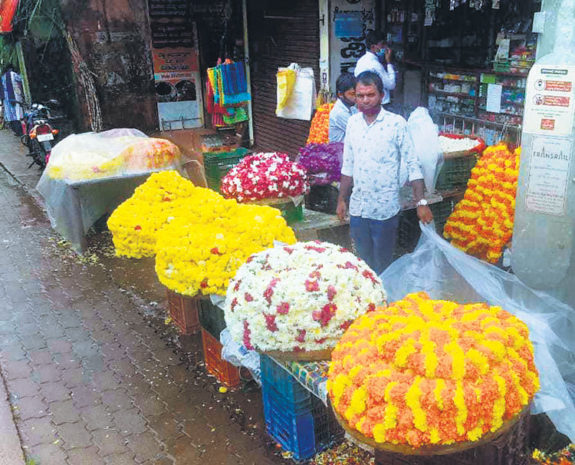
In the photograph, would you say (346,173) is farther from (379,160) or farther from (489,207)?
A: (489,207)

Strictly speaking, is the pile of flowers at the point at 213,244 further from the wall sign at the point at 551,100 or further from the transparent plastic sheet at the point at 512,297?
the wall sign at the point at 551,100

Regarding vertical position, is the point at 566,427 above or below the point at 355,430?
below

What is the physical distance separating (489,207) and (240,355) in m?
3.03

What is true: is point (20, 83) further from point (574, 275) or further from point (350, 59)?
point (574, 275)

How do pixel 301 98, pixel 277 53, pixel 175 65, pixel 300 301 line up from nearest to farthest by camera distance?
1. pixel 300 301
2. pixel 301 98
3. pixel 277 53
4. pixel 175 65

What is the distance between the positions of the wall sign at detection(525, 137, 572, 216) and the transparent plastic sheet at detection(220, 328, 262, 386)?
2.33 metres

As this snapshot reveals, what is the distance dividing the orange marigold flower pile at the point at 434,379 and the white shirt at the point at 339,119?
3916mm

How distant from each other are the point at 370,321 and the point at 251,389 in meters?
2.01

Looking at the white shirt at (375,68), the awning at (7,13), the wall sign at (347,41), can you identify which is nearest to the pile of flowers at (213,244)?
the white shirt at (375,68)

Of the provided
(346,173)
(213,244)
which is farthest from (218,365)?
(346,173)

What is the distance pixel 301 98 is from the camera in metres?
10.2

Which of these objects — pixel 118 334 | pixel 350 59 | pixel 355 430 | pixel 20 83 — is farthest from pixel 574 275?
pixel 20 83

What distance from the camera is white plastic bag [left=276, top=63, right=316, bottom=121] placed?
9820mm

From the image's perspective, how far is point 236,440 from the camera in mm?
4227
